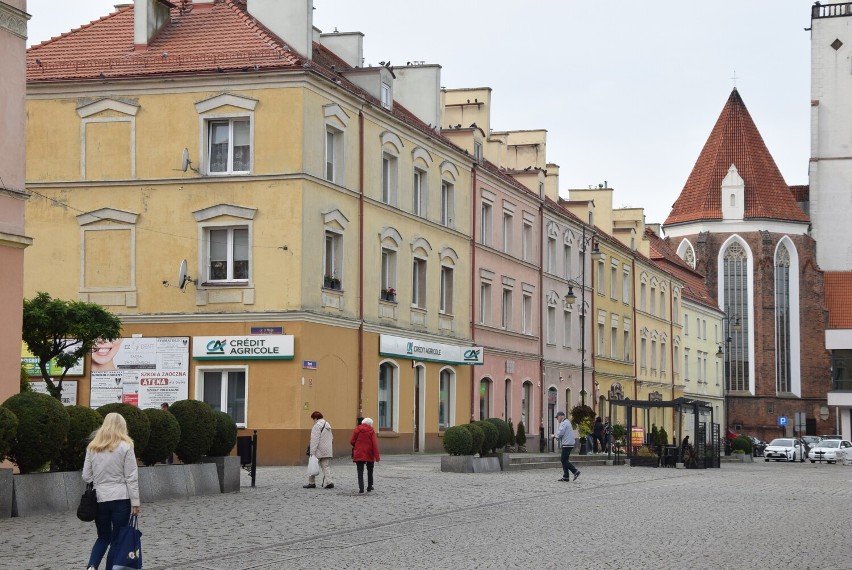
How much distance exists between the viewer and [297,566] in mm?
13508

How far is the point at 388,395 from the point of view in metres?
40.2

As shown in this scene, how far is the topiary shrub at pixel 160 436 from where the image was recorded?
20.7 m

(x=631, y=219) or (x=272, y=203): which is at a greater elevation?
(x=631, y=219)

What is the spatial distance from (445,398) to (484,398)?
4.17m

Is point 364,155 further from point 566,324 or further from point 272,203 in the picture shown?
point 566,324

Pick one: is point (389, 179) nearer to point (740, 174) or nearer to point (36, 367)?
point (36, 367)

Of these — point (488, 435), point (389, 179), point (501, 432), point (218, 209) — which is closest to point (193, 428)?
point (488, 435)

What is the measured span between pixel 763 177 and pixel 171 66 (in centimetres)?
8790

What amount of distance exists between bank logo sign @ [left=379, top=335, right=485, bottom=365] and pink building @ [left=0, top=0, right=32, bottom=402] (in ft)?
57.8

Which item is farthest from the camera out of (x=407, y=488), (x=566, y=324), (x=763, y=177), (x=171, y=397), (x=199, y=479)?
(x=763, y=177)

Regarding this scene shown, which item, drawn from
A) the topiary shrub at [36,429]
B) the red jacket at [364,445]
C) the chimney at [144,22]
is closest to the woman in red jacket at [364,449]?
the red jacket at [364,445]

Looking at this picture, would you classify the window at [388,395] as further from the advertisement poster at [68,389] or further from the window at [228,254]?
the advertisement poster at [68,389]

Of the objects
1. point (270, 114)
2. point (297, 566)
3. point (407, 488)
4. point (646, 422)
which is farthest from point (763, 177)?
point (297, 566)

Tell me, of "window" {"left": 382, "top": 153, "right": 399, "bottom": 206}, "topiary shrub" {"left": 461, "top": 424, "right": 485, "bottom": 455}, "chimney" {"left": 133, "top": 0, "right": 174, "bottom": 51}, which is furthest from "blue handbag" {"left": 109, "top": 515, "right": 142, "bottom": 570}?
"window" {"left": 382, "top": 153, "right": 399, "bottom": 206}
